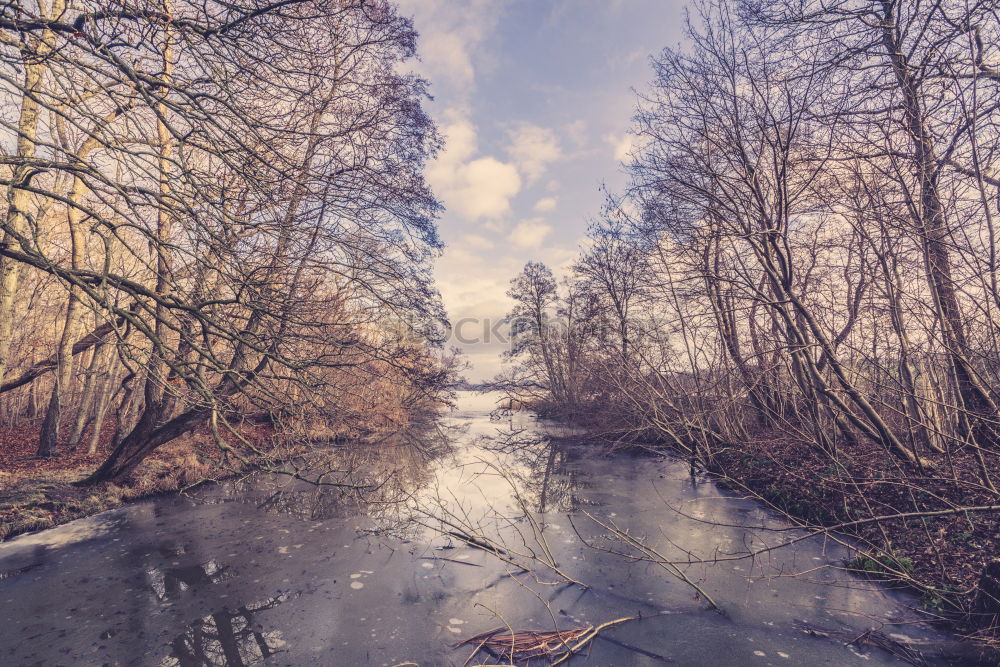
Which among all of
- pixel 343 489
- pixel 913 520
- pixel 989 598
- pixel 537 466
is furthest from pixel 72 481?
pixel 913 520

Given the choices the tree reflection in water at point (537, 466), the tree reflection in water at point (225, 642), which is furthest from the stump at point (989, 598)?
the tree reflection in water at point (225, 642)

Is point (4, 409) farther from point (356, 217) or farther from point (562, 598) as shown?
point (562, 598)

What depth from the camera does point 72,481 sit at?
9.30 metres

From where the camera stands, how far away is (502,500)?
32.1 ft

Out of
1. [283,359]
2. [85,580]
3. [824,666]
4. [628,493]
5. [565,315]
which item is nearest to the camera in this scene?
[824,666]

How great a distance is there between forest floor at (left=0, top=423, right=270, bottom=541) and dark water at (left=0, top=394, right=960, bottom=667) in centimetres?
41

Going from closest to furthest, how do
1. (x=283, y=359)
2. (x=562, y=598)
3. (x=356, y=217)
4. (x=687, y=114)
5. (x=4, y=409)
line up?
(x=283, y=359) < (x=562, y=598) < (x=356, y=217) < (x=687, y=114) < (x=4, y=409)

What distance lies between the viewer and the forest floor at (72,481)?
7.93 meters

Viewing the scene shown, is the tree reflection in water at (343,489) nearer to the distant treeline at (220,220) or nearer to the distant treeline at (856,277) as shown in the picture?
the distant treeline at (220,220)

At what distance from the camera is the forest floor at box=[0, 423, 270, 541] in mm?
7930

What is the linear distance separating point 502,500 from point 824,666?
6.24 metres

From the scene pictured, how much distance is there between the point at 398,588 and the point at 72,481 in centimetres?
789

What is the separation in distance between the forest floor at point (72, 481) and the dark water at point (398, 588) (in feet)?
1.36

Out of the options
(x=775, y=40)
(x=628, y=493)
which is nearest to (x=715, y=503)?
(x=628, y=493)
